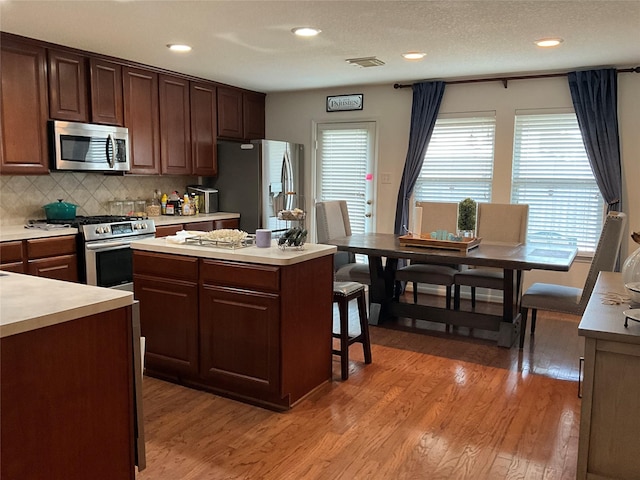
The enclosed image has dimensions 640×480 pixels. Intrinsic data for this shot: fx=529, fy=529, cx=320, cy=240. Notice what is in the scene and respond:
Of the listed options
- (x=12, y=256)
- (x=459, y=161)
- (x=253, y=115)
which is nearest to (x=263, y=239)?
(x=12, y=256)

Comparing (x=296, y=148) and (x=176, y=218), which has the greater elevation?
(x=296, y=148)

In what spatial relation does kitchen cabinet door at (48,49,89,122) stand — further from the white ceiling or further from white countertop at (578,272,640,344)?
white countertop at (578,272,640,344)

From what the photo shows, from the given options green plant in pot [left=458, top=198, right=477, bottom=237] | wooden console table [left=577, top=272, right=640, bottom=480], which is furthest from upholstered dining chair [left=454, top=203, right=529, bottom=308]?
wooden console table [left=577, top=272, right=640, bottom=480]

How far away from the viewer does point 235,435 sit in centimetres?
260

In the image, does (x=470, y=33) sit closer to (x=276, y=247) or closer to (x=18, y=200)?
(x=276, y=247)

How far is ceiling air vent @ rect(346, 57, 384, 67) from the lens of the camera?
4348mm

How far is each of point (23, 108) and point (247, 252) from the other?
7.42ft

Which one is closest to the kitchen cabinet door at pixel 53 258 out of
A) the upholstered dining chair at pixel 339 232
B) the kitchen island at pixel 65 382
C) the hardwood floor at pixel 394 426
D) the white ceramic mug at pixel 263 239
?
the hardwood floor at pixel 394 426

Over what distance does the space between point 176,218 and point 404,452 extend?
11.0 feet

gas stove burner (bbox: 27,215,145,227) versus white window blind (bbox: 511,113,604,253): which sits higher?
white window blind (bbox: 511,113,604,253)

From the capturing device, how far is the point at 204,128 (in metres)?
5.49

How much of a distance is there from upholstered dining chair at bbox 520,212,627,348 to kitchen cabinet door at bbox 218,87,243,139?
3.55m

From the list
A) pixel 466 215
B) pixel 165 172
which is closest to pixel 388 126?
pixel 466 215

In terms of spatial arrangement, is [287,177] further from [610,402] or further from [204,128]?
[610,402]
